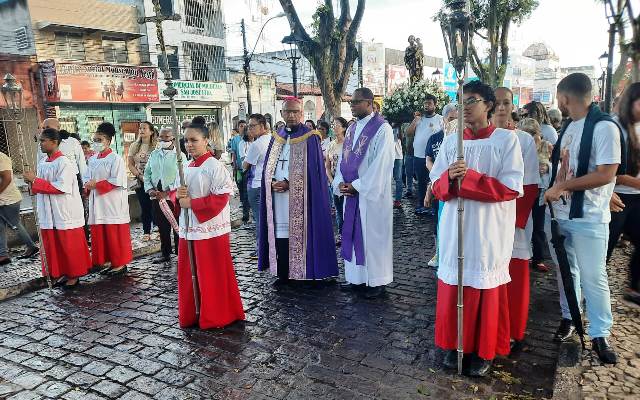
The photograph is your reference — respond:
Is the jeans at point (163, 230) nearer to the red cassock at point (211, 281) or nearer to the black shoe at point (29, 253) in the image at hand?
the black shoe at point (29, 253)

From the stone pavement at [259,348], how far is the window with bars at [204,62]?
22.7 meters

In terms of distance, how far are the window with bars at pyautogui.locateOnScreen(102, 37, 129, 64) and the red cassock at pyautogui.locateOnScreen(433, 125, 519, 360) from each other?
77.7ft

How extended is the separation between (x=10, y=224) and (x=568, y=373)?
770 centimetres

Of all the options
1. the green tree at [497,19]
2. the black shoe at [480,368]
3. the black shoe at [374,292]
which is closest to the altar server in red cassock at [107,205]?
the black shoe at [374,292]

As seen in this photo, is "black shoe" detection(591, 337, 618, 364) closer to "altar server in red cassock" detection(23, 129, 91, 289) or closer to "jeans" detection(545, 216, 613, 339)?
"jeans" detection(545, 216, 613, 339)

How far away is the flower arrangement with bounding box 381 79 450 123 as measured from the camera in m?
10.8

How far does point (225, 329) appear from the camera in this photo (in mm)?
4527

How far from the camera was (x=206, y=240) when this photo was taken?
4469 millimetres

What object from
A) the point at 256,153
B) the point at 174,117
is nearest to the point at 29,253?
the point at 256,153

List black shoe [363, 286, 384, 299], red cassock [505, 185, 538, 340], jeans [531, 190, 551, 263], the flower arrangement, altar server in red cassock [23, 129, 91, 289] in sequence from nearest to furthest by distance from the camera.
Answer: red cassock [505, 185, 538, 340]
black shoe [363, 286, 384, 299]
jeans [531, 190, 551, 263]
altar server in red cassock [23, 129, 91, 289]
the flower arrangement

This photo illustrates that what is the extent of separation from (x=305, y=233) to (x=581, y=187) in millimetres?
3063

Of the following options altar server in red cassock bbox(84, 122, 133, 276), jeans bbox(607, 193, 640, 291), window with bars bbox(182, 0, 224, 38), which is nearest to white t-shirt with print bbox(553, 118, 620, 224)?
jeans bbox(607, 193, 640, 291)

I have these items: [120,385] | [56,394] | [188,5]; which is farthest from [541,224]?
[188,5]

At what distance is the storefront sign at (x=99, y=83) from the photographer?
20.4 m
